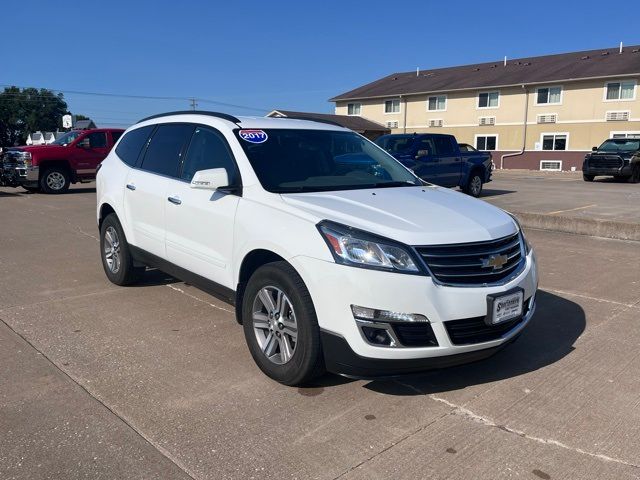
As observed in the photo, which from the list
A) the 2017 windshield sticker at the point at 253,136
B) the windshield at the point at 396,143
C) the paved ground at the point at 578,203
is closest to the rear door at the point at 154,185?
the 2017 windshield sticker at the point at 253,136

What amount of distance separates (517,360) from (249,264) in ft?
6.84

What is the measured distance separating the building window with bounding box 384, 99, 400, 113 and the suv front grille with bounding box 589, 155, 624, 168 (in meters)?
23.7

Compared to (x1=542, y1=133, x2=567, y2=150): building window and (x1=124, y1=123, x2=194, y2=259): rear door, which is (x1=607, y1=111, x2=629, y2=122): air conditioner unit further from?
(x1=124, y1=123, x2=194, y2=259): rear door

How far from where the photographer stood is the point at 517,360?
4.12m

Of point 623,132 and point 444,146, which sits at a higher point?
point 623,132

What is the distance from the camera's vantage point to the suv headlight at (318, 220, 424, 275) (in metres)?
3.22

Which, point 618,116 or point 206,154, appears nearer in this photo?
point 206,154

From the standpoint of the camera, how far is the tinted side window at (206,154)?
4367 millimetres

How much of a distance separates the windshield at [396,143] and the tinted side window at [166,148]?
31.3 feet

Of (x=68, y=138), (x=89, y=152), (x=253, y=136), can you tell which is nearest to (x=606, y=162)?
(x=89, y=152)


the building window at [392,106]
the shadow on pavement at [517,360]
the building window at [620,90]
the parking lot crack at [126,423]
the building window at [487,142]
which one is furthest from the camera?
the building window at [392,106]

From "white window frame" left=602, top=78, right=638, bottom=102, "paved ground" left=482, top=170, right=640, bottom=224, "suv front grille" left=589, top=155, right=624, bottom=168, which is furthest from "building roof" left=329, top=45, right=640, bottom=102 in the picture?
"paved ground" left=482, top=170, right=640, bottom=224

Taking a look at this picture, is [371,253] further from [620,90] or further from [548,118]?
[548,118]

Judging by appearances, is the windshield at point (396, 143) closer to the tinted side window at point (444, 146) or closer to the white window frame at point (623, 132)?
the tinted side window at point (444, 146)
